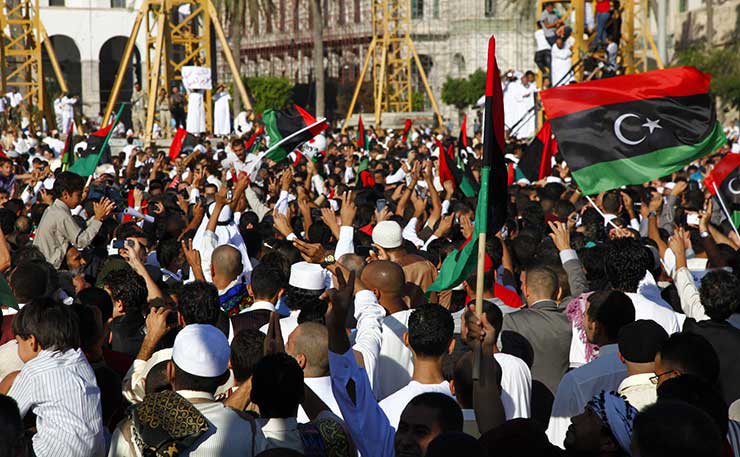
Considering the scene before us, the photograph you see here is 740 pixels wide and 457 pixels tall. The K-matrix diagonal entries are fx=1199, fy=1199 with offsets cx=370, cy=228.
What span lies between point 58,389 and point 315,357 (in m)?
1.10

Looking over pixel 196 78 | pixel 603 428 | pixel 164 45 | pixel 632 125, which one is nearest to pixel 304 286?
pixel 603 428

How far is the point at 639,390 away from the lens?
508cm

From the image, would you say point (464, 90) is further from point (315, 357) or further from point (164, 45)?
point (315, 357)

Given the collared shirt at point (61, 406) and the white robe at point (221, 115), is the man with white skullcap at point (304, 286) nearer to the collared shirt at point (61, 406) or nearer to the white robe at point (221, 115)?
the collared shirt at point (61, 406)

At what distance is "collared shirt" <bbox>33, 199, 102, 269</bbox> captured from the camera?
366 inches

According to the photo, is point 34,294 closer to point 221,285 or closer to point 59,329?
point 221,285

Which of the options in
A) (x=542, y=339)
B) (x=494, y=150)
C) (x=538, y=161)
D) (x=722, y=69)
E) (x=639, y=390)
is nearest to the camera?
(x=639, y=390)

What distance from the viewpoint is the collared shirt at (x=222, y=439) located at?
4.39 meters

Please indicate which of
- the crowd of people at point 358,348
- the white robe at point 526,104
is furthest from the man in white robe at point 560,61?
the crowd of people at point 358,348

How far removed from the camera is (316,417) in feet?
15.8

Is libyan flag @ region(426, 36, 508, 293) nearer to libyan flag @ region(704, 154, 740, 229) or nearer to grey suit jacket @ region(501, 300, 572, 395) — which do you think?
grey suit jacket @ region(501, 300, 572, 395)

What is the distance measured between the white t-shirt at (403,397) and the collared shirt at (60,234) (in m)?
4.74

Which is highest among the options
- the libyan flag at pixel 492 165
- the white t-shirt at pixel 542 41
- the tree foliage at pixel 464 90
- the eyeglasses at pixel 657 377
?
the white t-shirt at pixel 542 41

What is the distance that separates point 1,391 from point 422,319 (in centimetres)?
181
